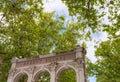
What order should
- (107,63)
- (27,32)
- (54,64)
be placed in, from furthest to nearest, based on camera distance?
1. (107,63)
2. (27,32)
3. (54,64)

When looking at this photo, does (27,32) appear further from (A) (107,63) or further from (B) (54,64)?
(A) (107,63)

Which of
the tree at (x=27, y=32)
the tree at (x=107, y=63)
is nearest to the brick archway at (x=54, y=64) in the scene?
the tree at (x=27, y=32)

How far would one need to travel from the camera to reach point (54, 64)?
1238 cm

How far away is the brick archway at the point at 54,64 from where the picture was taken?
11420 millimetres

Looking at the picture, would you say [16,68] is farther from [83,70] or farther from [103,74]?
[103,74]

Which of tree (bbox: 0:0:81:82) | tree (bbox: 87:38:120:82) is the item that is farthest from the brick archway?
tree (bbox: 87:38:120:82)

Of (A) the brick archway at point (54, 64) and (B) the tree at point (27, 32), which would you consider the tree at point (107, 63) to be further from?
(A) the brick archway at point (54, 64)

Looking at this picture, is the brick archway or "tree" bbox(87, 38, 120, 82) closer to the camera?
the brick archway

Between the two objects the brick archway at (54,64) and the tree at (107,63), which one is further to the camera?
the tree at (107,63)

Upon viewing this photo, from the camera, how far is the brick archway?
1142 cm

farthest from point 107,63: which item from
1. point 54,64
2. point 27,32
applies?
point 27,32

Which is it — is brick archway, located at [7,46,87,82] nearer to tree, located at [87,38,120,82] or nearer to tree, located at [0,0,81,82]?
tree, located at [0,0,81,82]

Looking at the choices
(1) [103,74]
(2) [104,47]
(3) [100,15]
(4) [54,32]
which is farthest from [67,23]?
(3) [100,15]

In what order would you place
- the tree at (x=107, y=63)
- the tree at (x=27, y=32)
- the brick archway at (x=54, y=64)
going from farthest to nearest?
1. the tree at (x=107, y=63)
2. the tree at (x=27, y=32)
3. the brick archway at (x=54, y=64)
